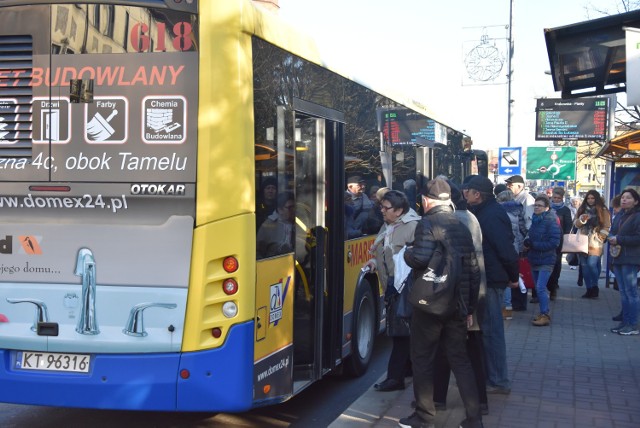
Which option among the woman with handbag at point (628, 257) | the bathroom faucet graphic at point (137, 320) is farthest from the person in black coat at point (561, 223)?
the bathroom faucet graphic at point (137, 320)

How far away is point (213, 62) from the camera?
4.95 meters

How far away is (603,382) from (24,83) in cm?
589

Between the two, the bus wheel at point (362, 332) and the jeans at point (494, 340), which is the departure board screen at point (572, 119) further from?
the jeans at point (494, 340)

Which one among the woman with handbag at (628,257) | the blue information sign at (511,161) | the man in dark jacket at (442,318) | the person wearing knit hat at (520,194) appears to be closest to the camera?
the man in dark jacket at (442,318)

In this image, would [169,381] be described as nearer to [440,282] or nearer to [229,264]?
[229,264]

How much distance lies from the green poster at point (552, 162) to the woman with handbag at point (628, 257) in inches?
570

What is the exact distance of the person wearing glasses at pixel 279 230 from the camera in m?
5.27

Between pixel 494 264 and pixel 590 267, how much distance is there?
728 centimetres

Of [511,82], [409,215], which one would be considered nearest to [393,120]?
[409,215]

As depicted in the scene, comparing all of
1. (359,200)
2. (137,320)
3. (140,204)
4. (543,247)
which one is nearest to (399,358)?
(359,200)

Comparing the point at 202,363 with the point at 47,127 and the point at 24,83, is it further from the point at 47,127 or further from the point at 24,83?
the point at 24,83

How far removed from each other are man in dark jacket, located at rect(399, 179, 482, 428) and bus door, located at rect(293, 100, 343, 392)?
1.00 metres

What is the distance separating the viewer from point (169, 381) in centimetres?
494

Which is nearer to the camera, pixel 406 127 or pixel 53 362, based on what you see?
pixel 53 362
